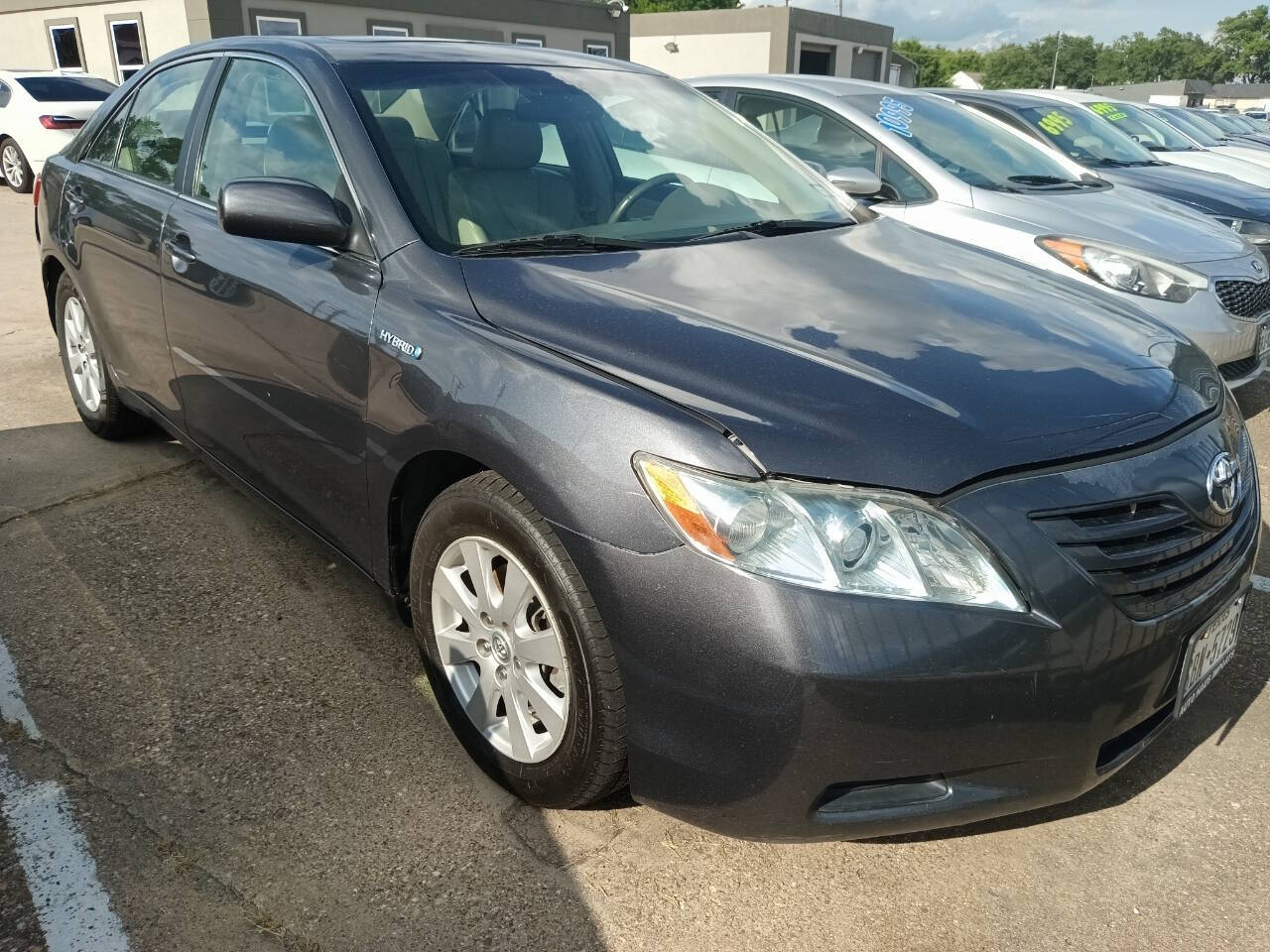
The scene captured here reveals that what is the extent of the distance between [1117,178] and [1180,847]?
6407 millimetres

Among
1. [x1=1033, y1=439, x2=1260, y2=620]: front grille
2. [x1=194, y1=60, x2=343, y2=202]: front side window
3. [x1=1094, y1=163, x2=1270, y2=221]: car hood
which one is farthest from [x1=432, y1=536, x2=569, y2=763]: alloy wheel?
[x1=1094, y1=163, x2=1270, y2=221]: car hood

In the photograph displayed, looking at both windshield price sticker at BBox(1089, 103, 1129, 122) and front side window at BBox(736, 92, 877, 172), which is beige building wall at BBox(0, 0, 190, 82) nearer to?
windshield price sticker at BBox(1089, 103, 1129, 122)

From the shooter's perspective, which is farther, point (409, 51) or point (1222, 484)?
point (409, 51)

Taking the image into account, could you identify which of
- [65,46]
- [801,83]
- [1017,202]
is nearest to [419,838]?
[1017,202]

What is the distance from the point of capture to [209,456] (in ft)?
11.7

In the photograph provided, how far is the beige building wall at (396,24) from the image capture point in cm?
1914

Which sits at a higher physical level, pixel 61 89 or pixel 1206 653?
pixel 61 89

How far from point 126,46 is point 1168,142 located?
18710 mm

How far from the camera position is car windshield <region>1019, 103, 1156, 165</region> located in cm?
809

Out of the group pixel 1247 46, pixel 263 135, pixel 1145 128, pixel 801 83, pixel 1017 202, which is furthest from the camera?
pixel 1247 46

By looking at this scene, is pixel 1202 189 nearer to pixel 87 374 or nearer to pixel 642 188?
pixel 642 188

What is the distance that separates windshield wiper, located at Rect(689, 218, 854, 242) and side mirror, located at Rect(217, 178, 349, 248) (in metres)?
0.95

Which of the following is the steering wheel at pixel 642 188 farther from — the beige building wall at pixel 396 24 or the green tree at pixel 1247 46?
the green tree at pixel 1247 46

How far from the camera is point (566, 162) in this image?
9.97 feet
